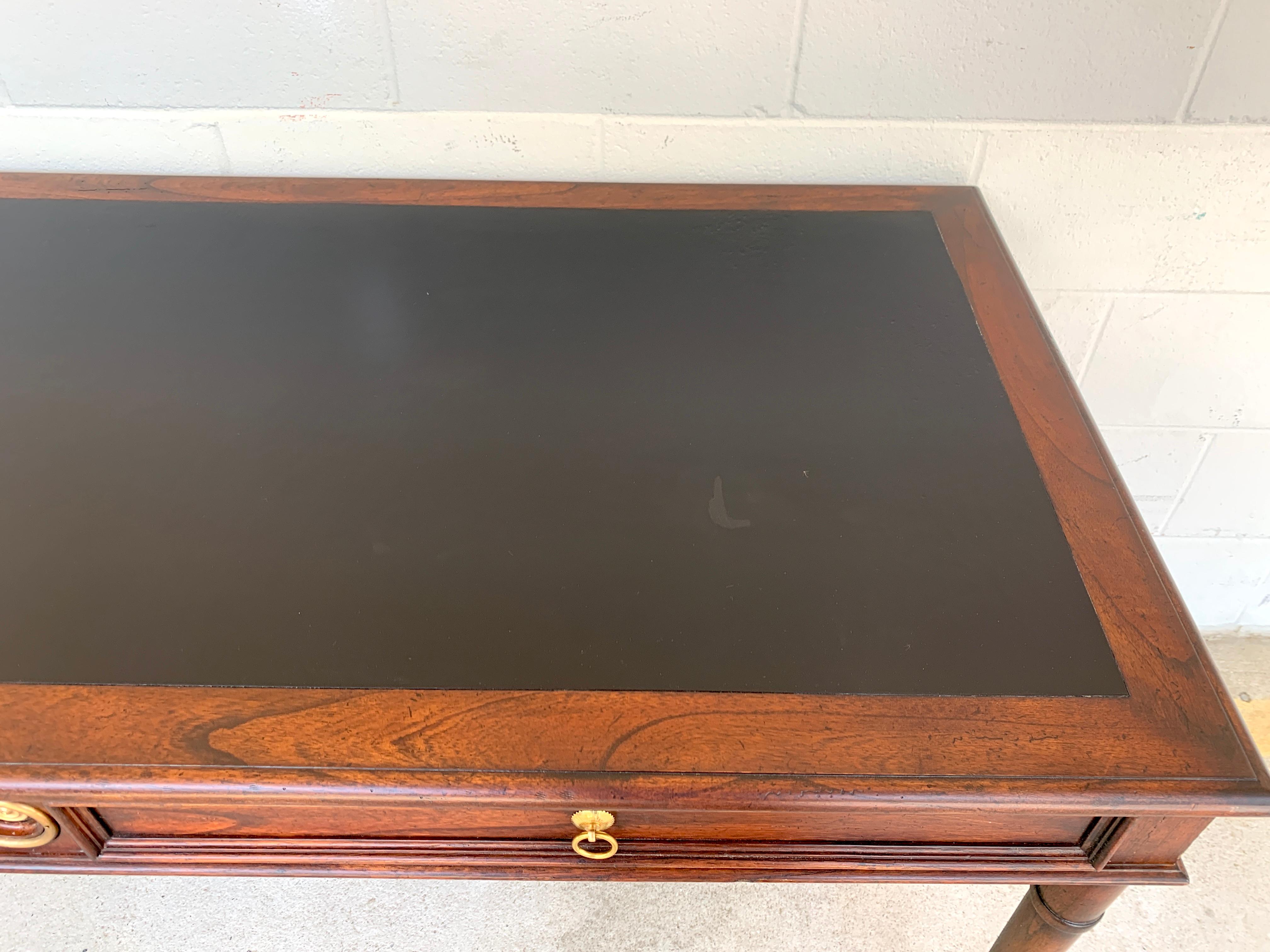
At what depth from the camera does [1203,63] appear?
0.93 m

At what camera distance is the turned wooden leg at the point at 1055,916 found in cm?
66

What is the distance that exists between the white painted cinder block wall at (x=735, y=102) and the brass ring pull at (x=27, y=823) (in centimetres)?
74

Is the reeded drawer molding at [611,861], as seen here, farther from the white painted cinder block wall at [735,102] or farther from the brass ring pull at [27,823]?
the white painted cinder block wall at [735,102]

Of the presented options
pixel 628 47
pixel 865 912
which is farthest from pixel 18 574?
pixel 865 912

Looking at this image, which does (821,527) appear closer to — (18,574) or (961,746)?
(961,746)

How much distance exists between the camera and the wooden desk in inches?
20.3

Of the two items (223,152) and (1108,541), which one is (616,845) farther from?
(223,152)

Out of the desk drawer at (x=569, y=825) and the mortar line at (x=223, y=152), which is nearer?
the desk drawer at (x=569, y=825)

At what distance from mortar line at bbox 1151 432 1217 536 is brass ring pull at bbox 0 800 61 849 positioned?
1447mm

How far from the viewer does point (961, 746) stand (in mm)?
521

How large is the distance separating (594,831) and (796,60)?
81 centimetres

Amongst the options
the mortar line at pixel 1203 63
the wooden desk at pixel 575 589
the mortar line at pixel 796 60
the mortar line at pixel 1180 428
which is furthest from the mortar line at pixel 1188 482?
the mortar line at pixel 796 60

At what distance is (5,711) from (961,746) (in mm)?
592

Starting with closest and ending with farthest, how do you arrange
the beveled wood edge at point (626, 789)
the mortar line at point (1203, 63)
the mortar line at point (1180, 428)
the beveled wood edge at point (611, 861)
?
the beveled wood edge at point (626, 789) < the beveled wood edge at point (611, 861) < the mortar line at point (1203, 63) < the mortar line at point (1180, 428)
